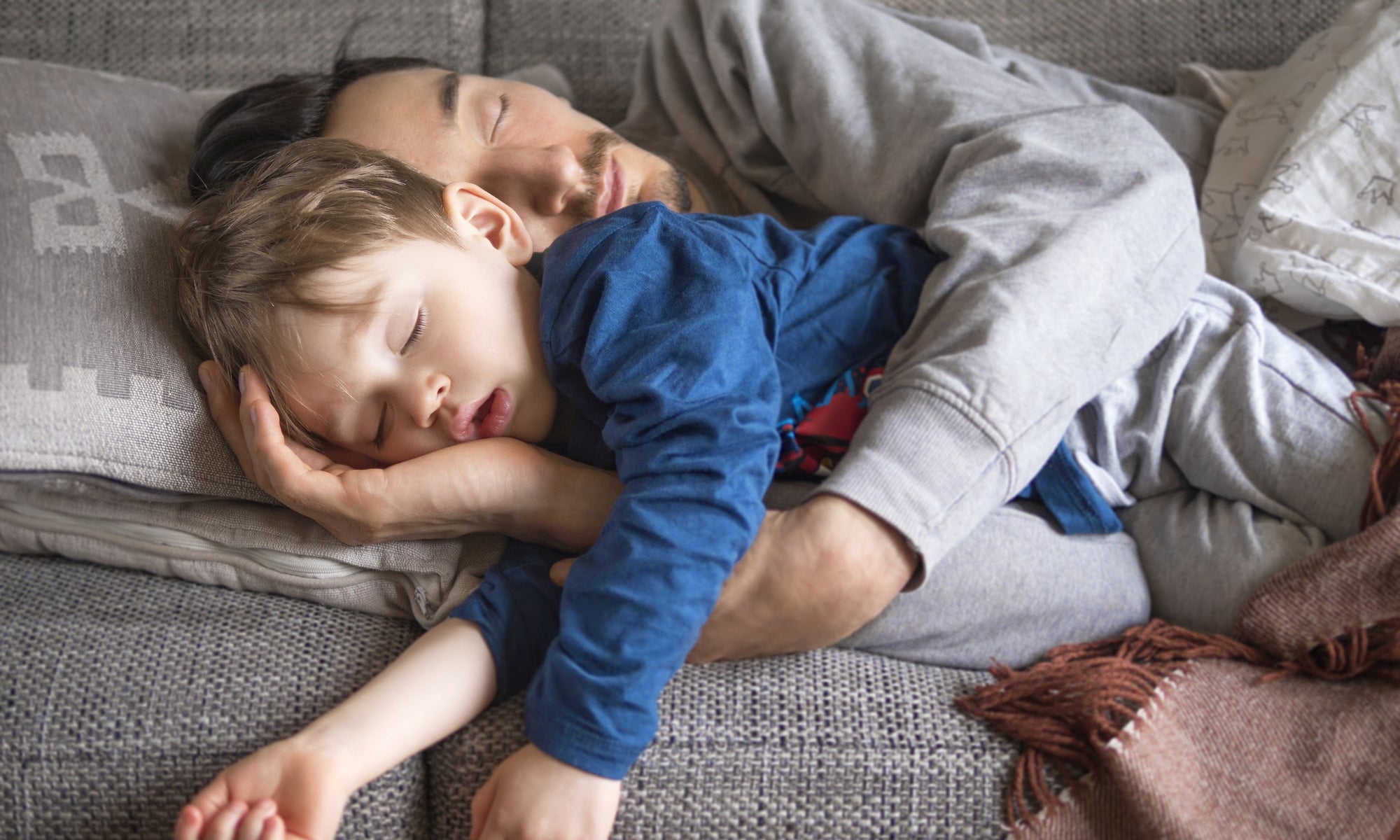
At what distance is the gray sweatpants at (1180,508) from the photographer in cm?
94

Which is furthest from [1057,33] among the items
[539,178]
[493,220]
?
[493,220]

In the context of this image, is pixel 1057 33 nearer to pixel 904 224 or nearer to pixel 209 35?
pixel 904 224

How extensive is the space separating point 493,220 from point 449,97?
Answer: 0.25m

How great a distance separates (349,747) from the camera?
29.4 inches

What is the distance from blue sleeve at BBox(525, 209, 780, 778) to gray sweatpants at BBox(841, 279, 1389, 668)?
0.74ft

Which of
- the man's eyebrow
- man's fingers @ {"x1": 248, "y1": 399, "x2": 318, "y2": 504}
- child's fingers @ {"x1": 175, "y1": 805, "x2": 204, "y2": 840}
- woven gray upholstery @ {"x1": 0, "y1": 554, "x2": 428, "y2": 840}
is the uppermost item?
the man's eyebrow

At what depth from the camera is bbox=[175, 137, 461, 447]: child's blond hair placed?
86 cm

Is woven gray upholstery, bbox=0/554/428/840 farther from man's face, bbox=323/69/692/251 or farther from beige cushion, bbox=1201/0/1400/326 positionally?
beige cushion, bbox=1201/0/1400/326

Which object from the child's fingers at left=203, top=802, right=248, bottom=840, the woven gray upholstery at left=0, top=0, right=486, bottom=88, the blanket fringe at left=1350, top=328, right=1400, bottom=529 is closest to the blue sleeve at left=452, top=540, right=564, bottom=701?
the child's fingers at left=203, top=802, right=248, bottom=840

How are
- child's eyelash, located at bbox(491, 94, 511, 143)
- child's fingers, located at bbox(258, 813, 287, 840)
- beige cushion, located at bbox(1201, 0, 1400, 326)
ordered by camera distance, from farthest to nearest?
1. child's eyelash, located at bbox(491, 94, 511, 143)
2. beige cushion, located at bbox(1201, 0, 1400, 326)
3. child's fingers, located at bbox(258, 813, 287, 840)

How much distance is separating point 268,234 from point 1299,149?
1126 millimetres

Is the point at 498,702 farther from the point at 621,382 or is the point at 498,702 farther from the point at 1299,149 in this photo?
the point at 1299,149

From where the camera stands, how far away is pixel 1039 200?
1.03 meters

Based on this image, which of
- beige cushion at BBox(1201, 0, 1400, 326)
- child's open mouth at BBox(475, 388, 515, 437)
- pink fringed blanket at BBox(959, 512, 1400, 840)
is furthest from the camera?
beige cushion at BBox(1201, 0, 1400, 326)
